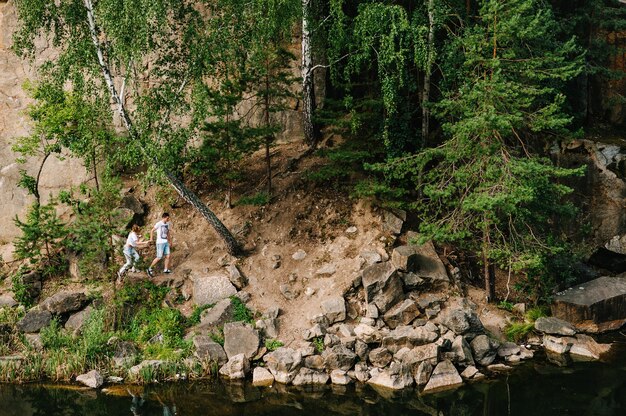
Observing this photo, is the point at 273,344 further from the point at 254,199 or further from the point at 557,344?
the point at 557,344

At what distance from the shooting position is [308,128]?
19.7 meters

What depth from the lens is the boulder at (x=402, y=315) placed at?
15039 millimetres

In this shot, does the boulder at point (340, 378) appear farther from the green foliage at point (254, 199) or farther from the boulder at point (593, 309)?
the boulder at point (593, 309)

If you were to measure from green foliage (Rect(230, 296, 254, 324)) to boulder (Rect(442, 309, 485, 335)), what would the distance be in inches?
199

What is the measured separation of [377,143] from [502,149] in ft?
13.6

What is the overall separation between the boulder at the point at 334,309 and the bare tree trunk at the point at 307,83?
247 inches

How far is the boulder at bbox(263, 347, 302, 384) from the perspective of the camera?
13.9 meters

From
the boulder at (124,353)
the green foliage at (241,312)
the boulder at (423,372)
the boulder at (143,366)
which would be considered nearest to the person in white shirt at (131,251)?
the boulder at (124,353)

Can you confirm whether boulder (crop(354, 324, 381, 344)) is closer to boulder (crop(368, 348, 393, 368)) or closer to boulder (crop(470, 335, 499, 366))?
boulder (crop(368, 348, 393, 368))

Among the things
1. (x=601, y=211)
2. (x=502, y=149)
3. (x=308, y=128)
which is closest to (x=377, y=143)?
(x=308, y=128)

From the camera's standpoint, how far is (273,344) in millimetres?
14773

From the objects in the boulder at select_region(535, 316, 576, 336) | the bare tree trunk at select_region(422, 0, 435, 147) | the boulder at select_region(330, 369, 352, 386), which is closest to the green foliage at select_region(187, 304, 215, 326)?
the boulder at select_region(330, 369, 352, 386)

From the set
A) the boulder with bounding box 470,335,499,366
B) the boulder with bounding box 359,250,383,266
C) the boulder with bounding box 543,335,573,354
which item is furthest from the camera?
the boulder with bounding box 359,250,383,266

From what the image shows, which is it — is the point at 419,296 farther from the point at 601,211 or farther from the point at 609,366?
the point at 601,211
